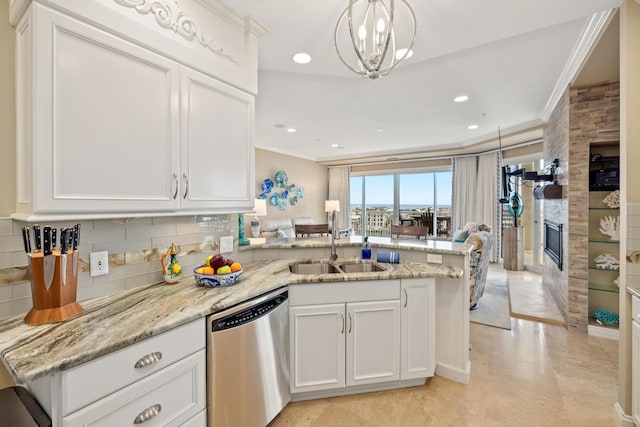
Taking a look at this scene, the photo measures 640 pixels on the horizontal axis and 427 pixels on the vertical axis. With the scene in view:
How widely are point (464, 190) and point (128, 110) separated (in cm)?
689

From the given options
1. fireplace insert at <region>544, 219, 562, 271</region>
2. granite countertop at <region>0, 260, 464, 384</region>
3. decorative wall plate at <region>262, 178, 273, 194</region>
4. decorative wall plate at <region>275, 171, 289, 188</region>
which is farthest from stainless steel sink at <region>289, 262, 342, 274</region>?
decorative wall plate at <region>275, 171, 289, 188</region>

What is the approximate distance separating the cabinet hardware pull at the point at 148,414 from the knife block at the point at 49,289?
20.6 inches

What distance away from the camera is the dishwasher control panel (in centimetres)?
141

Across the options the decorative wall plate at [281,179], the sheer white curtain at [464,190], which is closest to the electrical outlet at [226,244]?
the decorative wall plate at [281,179]

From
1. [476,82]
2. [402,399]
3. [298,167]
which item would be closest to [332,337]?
[402,399]

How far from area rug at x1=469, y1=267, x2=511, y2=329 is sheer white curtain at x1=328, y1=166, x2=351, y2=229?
430cm

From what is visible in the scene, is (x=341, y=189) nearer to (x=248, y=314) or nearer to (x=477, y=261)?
(x=477, y=261)

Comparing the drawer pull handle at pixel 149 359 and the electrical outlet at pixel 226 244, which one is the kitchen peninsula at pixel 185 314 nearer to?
the drawer pull handle at pixel 149 359

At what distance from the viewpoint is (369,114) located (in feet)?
14.1

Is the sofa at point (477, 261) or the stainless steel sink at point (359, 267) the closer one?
the stainless steel sink at point (359, 267)

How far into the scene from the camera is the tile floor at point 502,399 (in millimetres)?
1814

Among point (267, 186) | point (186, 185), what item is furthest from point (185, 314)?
point (267, 186)

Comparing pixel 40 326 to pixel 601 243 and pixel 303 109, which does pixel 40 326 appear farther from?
pixel 601 243

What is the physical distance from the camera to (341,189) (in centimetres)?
861
